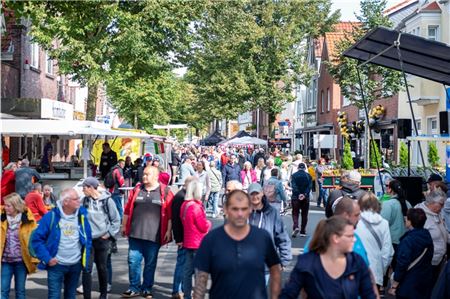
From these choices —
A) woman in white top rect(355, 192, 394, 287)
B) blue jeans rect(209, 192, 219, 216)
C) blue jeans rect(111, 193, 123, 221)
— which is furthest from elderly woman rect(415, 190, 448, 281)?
blue jeans rect(209, 192, 219, 216)

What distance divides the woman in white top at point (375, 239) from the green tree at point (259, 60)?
38.4 metres

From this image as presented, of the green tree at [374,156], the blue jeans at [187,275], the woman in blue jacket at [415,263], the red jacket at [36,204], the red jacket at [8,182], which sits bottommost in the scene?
the blue jeans at [187,275]

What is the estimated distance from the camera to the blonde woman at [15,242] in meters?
7.89

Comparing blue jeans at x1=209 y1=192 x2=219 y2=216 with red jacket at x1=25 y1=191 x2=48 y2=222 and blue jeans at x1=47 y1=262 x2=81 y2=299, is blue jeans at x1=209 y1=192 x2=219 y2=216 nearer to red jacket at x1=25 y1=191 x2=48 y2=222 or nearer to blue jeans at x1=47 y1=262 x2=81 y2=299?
red jacket at x1=25 y1=191 x2=48 y2=222

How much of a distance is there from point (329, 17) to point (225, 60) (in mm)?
14761

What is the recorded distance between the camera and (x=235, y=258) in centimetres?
529

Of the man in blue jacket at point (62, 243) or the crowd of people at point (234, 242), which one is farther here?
the man in blue jacket at point (62, 243)

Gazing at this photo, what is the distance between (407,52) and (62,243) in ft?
23.9

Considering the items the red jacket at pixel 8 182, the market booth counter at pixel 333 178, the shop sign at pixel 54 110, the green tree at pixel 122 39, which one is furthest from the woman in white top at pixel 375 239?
the shop sign at pixel 54 110

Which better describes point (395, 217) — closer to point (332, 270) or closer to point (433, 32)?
point (332, 270)

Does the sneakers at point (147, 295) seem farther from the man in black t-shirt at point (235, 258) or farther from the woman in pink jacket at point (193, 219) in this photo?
the man in black t-shirt at point (235, 258)

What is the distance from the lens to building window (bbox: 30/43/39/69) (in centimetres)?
3200

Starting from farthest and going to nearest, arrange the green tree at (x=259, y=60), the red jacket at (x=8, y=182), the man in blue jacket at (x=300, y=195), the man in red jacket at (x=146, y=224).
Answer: the green tree at (x=259, y=60)
the man in blue jacket at (x=300, y=195)
the red jacket at (x=8, y=182)
the man in red jacket at (x=146, y=224)

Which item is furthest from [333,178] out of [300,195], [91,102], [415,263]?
[415,263]
